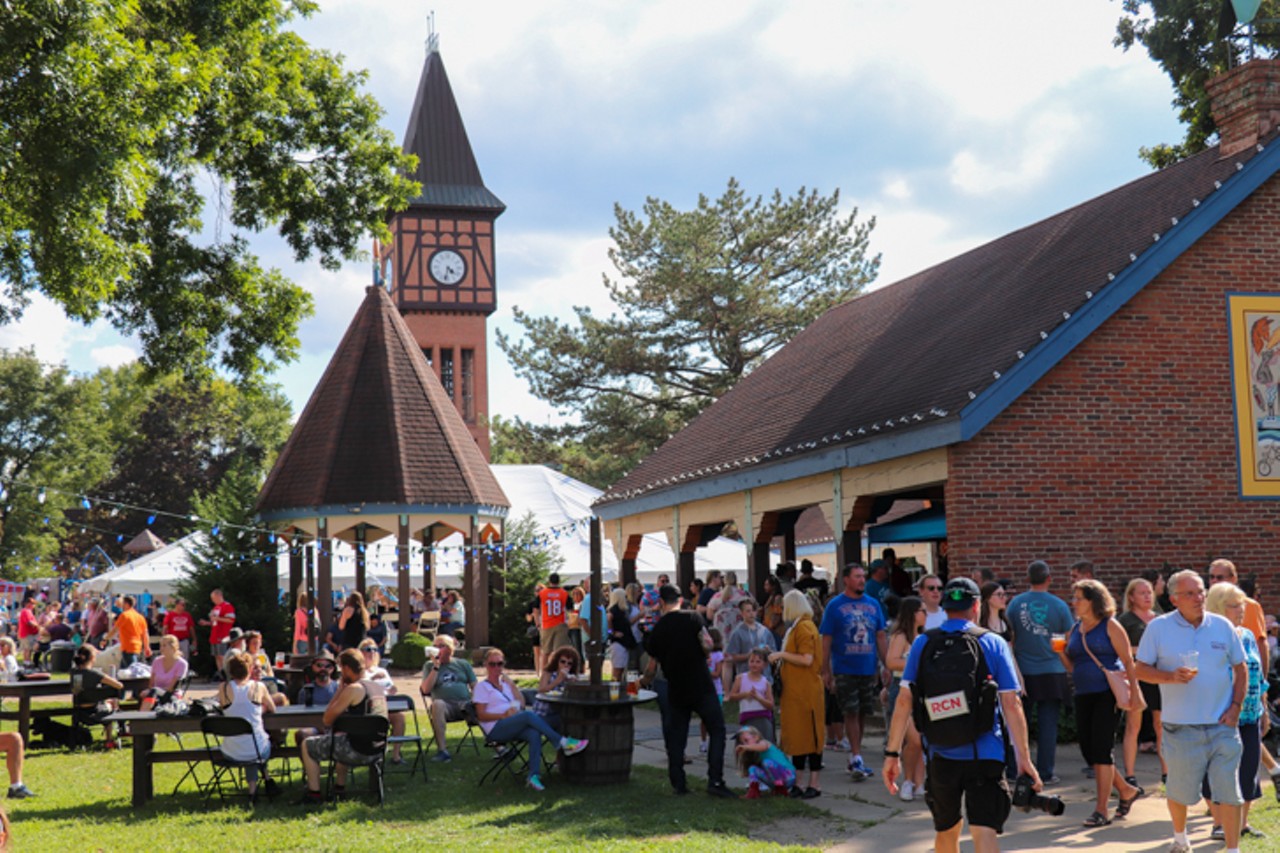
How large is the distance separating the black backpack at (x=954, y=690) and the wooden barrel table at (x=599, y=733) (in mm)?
5056

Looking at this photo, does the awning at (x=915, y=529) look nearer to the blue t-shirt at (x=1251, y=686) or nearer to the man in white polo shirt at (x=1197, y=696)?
the blue t-shirt at (x=1251, y=686)

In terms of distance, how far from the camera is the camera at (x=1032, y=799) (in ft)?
20.2

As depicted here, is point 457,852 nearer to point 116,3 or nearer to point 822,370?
point 116,3

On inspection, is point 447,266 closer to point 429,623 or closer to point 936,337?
point 429,623

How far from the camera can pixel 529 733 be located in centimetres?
1156

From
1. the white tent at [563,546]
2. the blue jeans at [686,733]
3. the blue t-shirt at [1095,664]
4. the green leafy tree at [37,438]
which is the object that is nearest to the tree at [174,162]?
the blue jeans at [686,733]

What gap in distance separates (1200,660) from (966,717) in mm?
1952

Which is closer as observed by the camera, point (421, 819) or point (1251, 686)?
point (1251, 686)

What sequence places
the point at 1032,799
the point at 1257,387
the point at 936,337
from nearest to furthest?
the point at 1032,799
the point at 1257,387
the point at 936,337

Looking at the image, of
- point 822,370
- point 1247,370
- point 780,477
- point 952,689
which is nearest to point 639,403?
point 822,370

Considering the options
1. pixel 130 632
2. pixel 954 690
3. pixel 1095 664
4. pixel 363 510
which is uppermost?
pixel 363 510

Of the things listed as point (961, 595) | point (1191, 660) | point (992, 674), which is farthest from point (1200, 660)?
point (961, 595)

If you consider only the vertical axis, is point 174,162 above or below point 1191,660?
above

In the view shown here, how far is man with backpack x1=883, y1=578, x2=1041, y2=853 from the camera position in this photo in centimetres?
659
